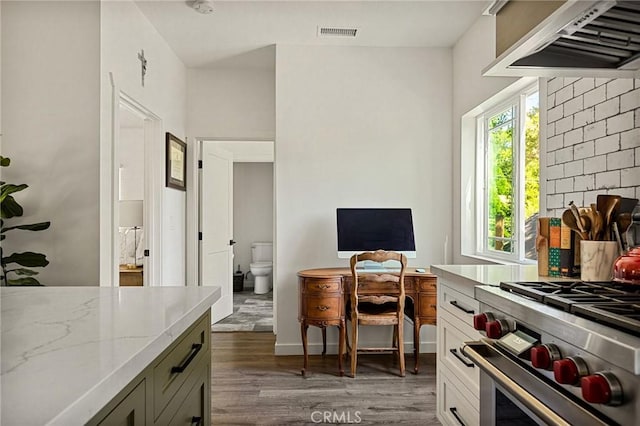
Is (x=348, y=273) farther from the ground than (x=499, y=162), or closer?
closer

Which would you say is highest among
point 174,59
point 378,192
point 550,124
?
point 174,59

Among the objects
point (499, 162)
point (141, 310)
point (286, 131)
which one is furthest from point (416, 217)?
point (141, 310)

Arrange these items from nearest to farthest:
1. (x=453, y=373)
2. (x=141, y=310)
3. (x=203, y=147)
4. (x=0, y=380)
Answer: (x=0, y=380) < (x=141, y=310) < (x=453, y=373) < (x=203, y=147)

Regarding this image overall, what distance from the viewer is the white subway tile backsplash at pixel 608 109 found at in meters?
1.89

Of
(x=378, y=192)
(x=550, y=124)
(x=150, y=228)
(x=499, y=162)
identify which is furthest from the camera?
(x=378, y=192)

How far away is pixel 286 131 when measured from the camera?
3908 millimetres

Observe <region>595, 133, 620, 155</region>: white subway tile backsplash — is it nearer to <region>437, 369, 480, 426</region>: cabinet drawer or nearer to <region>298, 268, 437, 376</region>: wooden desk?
<region>437, 369, 480, 426</region>: cabinet drawer

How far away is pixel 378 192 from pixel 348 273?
0.88m

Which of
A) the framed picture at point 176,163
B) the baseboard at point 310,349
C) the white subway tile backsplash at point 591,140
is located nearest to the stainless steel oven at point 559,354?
the white subway tile backsplash at point 591,140

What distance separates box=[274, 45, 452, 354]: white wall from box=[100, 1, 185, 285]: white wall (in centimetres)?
97

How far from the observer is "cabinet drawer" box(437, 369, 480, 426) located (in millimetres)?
1788

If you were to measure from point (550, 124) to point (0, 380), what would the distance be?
101 inches

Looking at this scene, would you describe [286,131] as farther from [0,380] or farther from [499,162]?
[0,380]

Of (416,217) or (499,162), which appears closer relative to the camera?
(499,162)
